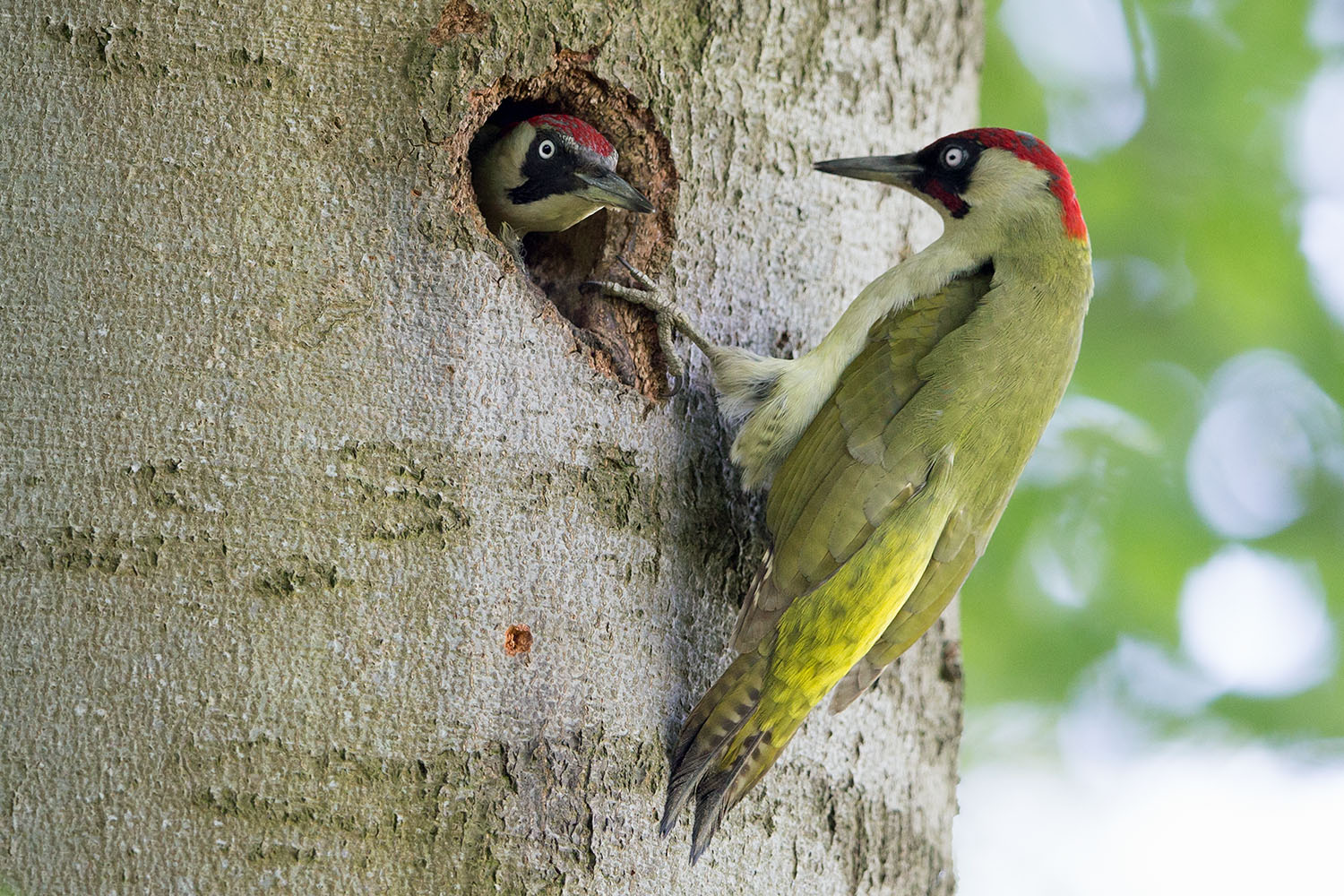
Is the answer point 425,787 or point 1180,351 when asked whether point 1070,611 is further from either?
point 425,787

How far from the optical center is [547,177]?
3033 millimetres

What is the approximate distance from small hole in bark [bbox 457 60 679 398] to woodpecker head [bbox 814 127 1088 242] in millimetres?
649

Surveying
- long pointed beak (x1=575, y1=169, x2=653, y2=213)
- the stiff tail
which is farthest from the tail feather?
long pointed beak (x1=575, y1=169, x2=653, y2=213)

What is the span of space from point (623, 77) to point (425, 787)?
1332 mm

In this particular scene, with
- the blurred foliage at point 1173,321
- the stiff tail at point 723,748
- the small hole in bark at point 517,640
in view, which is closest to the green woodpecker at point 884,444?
the stiff tail at point 723,748

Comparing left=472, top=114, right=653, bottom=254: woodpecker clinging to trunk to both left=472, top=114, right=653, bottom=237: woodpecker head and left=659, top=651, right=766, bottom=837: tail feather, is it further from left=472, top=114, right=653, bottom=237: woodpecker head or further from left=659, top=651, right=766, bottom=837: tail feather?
left=659, top=651, right=766, bottom=837: tail feather

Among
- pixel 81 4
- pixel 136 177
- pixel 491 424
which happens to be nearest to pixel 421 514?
pixel 491 424

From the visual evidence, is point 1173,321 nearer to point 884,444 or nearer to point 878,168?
point 878,168

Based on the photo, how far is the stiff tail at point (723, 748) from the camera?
6.75ft

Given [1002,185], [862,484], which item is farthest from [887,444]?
[1002,185]

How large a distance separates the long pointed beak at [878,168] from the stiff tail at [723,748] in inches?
39.6

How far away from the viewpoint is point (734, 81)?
97.2 inches

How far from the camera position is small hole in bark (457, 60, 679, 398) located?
2.30 meters

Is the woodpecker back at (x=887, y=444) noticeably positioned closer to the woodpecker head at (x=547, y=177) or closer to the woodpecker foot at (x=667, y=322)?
the woodpecker foot at (x=667, y=322)
